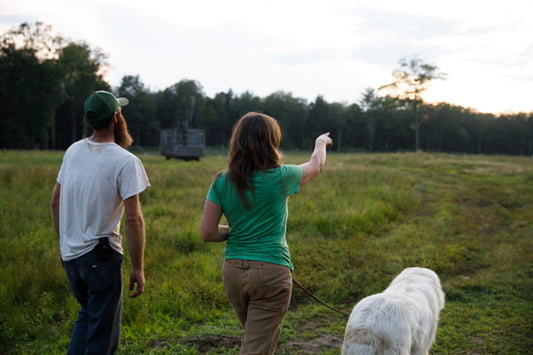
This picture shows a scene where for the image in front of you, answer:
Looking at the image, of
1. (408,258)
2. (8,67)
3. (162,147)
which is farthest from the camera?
(8,67)

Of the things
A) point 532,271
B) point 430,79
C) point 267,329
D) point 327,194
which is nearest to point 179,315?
point 267,329

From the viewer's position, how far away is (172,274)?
20.4 ft

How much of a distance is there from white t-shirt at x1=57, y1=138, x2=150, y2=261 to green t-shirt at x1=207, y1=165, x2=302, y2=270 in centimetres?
61

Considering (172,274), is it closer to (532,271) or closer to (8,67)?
(532,271)

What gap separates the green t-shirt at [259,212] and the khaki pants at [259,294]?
0.06 meters

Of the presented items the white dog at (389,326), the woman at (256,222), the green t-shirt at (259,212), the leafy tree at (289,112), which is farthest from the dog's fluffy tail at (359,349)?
the leafy tree at (289,112)

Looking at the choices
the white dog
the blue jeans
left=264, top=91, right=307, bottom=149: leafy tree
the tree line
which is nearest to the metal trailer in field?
the tree line

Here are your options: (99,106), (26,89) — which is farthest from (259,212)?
(26,89)

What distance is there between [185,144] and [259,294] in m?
28.1

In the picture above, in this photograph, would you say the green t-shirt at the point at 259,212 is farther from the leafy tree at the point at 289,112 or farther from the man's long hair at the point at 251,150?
the leafy tree at the point at 289,112

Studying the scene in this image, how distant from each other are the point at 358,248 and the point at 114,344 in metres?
5.59

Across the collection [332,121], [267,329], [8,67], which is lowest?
[267,329]

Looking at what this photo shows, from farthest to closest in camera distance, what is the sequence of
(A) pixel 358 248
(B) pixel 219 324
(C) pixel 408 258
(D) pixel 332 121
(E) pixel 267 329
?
(D) pixel 332 121, (A) pixel 358 248, (C) pixel 408 258, (B) pixel 219 324, (E) pixel 267 329

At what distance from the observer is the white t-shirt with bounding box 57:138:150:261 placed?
2.61 meters
